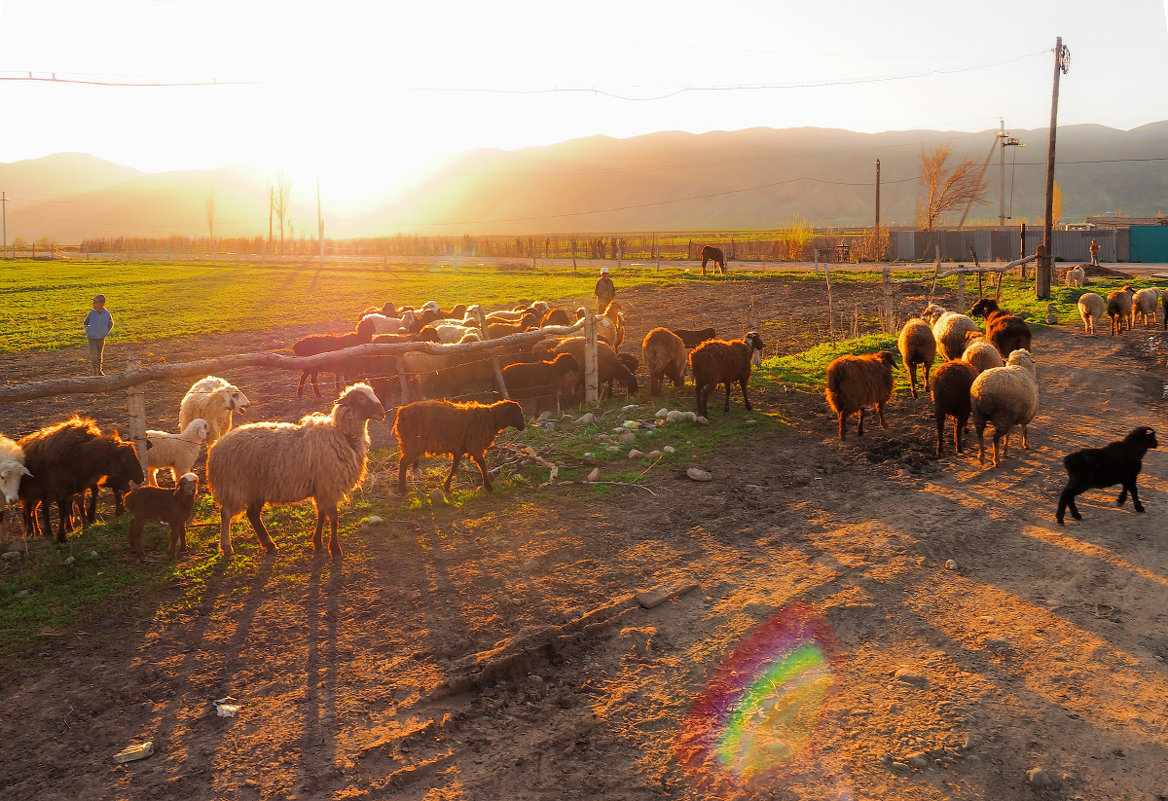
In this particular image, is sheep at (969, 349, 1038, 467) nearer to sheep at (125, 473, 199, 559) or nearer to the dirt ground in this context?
the dirt ground

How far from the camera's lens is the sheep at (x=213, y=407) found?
426 inches

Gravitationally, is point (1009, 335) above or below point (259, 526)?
above

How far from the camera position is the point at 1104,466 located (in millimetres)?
8312

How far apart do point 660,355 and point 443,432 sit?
19.2 feet

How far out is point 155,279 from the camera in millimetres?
49500

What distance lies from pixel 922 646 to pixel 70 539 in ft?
27.9

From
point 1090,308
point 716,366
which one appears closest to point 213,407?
point 716,366

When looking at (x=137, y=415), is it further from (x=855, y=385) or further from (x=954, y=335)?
(x=954, y=335)

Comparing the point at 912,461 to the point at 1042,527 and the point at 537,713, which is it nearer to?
the point at 1042,527

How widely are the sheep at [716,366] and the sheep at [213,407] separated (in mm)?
7141

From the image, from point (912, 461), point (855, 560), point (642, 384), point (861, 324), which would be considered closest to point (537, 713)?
point (855, 560)

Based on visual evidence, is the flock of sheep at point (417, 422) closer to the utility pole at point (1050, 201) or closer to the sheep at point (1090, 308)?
the sheep at point (1090, 308)

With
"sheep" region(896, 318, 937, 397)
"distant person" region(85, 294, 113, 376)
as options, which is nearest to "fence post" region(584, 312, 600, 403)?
"sheep" region(896, 318, 937, 397)

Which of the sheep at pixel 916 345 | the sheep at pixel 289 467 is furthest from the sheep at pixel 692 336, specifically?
the sheep at pixel 289 467
